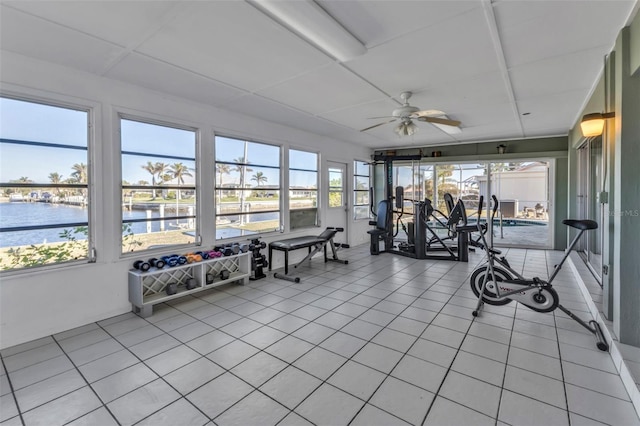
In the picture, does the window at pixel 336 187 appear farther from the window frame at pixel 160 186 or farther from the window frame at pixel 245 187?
the window frame at pixel 160 186

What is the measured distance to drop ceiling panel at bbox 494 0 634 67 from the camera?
2121 millimetres

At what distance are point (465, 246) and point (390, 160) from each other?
262 centimetres

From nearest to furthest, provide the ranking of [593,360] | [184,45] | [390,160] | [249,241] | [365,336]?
[593,360] → [184,45] → [365,336] → [249,241] → [390,160]

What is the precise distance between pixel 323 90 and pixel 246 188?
2.15 meters

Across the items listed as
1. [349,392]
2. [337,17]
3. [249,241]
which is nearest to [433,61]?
[337,17]

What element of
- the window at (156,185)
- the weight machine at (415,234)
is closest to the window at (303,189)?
the weight machine at (415,234)

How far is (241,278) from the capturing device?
4512mm

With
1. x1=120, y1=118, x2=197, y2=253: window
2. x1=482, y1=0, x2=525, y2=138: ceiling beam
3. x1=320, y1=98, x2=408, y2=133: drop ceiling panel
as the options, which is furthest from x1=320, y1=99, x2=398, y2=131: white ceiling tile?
x1=120, y1=118, x2=197, y2=253: window

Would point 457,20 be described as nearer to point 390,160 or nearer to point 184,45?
point 184,45

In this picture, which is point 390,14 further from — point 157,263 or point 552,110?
point 552,110

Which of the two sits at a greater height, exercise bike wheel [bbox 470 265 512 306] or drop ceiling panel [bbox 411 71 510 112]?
drop ceiling panel [bbox 411 71 510 112]

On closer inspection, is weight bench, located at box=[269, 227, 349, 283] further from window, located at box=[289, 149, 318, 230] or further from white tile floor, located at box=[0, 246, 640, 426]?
white tile floor, located at box=[0, 246, 640, 426]

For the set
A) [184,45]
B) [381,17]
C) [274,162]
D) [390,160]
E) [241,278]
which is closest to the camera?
[381,17]

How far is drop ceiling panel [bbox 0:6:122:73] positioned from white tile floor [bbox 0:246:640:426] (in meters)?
2.69
